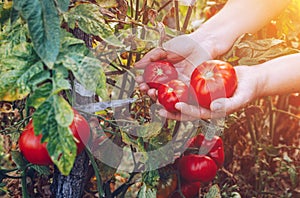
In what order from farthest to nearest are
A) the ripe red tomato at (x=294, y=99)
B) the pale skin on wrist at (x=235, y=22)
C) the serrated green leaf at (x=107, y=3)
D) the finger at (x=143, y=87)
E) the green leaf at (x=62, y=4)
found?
the ripe red tomato at (x=294, y=99) < the pale skin on wrist at (x=235, y=22) < the finger at (x=143, y=87) < the serrated green leaf at (x=107, y=3) < the green leaf at (x=62, y=4)

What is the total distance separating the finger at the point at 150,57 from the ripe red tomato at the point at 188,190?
0.35 metres

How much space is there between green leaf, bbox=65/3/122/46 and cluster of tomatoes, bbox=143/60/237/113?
1.19ft

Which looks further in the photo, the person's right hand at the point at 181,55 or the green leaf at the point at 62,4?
the person's right hand at the point at 181,55

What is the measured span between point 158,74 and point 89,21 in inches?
17.7

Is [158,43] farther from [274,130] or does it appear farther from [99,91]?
[274,130]

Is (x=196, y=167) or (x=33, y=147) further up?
(x=33, y=147)

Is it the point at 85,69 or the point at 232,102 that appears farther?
the point at 232,102

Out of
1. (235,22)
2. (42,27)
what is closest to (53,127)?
(42,27)

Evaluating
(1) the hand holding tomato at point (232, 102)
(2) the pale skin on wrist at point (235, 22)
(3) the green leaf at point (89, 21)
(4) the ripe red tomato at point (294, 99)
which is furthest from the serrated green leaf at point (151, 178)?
(4) the ripe red tomato at point (294, 99)

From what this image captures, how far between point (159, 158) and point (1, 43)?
1.55 ft

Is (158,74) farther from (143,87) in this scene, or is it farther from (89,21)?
(89,21)

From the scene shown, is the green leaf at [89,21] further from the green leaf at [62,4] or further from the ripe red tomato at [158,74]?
the ripe red tomato at [158,74]

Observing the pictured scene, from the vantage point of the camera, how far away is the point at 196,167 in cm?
137

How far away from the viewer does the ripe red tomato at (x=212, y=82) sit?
130 cm
